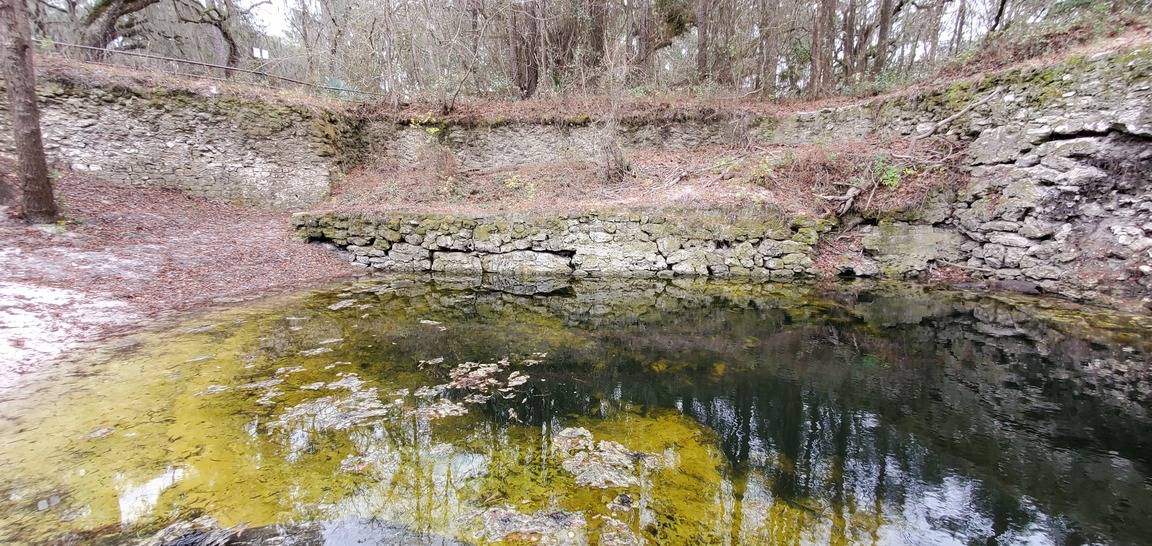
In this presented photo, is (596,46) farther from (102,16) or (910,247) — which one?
(102,16)

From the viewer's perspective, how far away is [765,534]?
8.43 ft

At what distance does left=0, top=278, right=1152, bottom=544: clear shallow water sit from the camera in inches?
104

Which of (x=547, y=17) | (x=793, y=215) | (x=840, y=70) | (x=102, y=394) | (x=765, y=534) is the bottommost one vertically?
(x=765, y=534)

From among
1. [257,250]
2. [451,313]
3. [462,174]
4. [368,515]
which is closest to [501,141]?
[462,174]

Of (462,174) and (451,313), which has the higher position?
(462,174)

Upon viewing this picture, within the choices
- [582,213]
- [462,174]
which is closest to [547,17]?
[462,174]

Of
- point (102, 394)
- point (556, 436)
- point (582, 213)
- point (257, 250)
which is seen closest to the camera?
point (556, 436)

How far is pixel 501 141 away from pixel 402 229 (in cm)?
622

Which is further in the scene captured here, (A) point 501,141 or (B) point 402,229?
(A) point 501,141

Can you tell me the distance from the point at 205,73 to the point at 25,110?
658 centimetres

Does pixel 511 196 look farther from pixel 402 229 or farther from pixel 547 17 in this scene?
pixel 547 17

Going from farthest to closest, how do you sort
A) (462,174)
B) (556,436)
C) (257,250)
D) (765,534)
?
(462,174)
(257,250)
(556,436)
(765,534)

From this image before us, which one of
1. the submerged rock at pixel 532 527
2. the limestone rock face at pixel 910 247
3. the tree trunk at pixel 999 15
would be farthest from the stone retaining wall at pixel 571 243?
the tree trunk at pixel 999 15

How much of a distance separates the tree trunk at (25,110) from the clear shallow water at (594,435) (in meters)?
5.93
